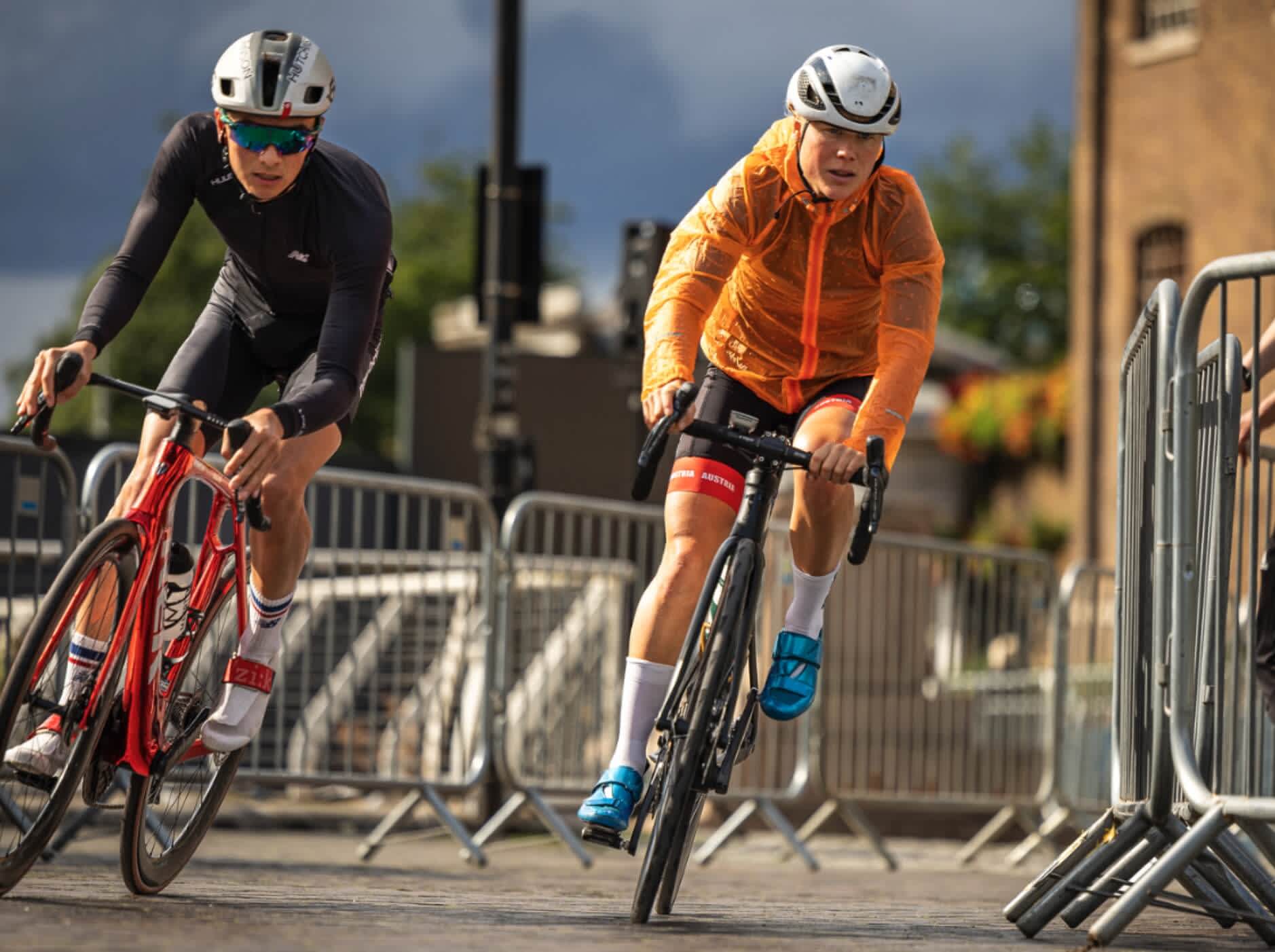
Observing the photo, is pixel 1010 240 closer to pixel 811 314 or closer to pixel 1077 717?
pixel 1077 717

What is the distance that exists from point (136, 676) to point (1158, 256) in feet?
97.4

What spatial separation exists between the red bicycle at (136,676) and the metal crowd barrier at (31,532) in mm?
2125

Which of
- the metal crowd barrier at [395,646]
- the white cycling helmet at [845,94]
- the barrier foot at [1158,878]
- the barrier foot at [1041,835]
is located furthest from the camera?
the barrier foot at [1041,835]

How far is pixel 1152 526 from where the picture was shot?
18.5ft

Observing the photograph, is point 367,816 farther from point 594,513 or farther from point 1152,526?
point 1152,526

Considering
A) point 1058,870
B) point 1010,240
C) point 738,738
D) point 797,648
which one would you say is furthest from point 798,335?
point 1010,240

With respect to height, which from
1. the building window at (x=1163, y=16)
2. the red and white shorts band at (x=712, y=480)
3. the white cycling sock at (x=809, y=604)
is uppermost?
the building window at (x=1163, y=16)

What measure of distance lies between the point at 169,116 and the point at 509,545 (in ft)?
110

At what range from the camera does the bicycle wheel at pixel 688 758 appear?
5.09 metres

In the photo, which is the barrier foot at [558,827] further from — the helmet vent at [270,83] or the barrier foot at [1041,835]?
the helmet vent at [270,83]

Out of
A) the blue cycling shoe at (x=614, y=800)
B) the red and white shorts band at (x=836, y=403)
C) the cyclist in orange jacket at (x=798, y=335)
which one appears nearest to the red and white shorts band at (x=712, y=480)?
the cyclist in orange jacket at (x=798, y=335)

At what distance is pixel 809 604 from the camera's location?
227 inches

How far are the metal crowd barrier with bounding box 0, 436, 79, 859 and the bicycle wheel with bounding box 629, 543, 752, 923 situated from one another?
11.2 ft

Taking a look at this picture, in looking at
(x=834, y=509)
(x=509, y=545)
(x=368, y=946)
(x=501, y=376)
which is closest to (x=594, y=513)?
(x=509, y=545)
